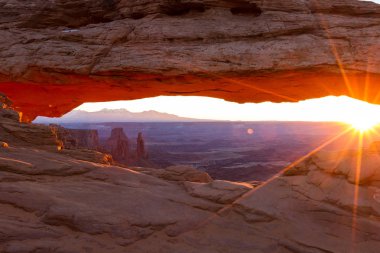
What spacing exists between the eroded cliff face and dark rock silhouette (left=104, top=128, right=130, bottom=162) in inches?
2662

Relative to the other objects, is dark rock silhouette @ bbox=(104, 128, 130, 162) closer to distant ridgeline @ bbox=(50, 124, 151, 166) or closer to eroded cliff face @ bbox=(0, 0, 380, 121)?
distant ridgeline @ bbox=(50, 124, 151, 166)

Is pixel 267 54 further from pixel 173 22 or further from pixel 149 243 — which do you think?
pixel 149 243

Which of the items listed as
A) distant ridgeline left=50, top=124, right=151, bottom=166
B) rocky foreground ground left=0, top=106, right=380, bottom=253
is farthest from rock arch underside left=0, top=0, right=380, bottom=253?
distant ridgeline left=50, top=124, right=151, bottom=166

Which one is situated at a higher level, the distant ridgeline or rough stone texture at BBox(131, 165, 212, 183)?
A: rough stone texture at BBox(131, 165, 212, 183)

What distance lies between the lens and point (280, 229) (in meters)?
7.89

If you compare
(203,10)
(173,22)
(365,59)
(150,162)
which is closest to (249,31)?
(203,10)

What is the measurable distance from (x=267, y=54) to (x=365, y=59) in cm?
393

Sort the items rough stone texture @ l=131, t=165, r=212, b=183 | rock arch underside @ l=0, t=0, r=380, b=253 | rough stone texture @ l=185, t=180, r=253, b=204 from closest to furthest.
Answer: rock arch underside @ l=0, t=0, r=380, b=253 < rough stone texture @ l=185, t=180, r=253, b=204 < rough stone texture @ l=131, t=165, r=212, b=183

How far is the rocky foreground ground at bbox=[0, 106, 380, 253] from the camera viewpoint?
272 inches

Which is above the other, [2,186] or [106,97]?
[106,97]

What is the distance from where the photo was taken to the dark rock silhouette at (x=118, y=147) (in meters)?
82.4

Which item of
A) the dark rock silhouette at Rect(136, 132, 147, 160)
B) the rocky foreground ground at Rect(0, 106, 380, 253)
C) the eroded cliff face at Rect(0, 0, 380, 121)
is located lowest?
the dark rock silhouette at Rect(136, 132, 147, 160)

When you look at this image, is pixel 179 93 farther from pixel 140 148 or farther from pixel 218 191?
pixel 140 148

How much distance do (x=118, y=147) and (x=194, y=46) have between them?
7212 cm
